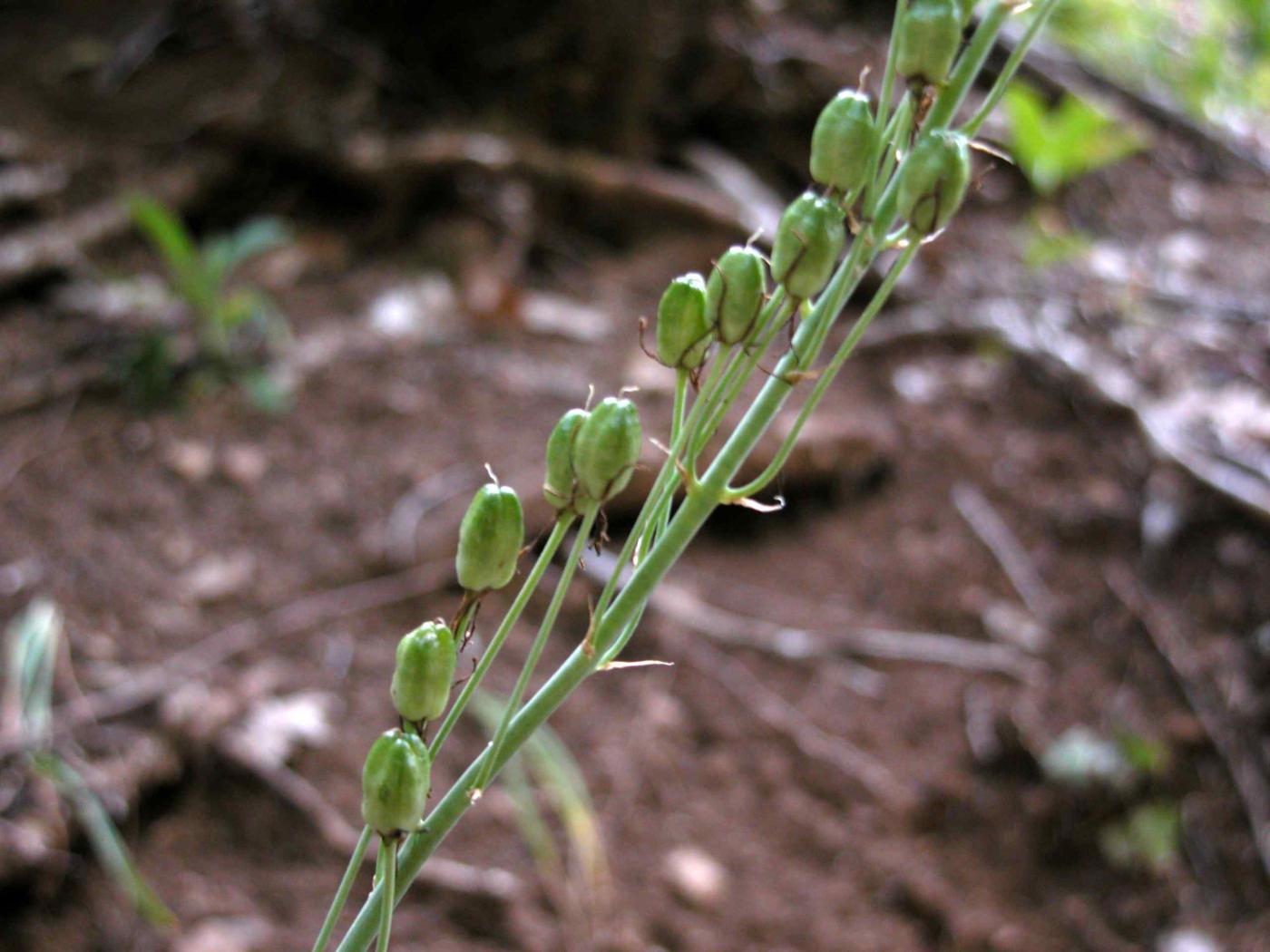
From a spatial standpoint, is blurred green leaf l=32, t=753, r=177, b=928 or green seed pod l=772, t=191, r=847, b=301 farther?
blurred green leaf l=32, t=753, r=177, b=928

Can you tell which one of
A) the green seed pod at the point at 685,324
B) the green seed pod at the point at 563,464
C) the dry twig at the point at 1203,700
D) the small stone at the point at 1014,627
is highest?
the green seed pod at the point at 685,324

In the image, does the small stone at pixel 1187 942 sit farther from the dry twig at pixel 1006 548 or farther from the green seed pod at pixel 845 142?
the green seed pod at pixel 845 142

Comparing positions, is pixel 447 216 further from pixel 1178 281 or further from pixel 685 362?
pixel 685 362

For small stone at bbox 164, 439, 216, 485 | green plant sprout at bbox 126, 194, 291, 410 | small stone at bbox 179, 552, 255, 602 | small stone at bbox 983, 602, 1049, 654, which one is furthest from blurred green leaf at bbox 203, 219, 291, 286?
small stone at bbox 983, 602, 1049, 654

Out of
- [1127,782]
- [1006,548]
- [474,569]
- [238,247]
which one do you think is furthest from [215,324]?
[474,569]

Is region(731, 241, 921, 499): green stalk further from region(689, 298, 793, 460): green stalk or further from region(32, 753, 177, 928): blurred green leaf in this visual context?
region(32, 753, 177, 928): blurred green leaf

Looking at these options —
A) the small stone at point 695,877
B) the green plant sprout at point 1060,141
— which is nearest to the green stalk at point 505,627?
the small stone at point 695,877

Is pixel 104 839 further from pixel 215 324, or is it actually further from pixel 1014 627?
pixel 1014 627
